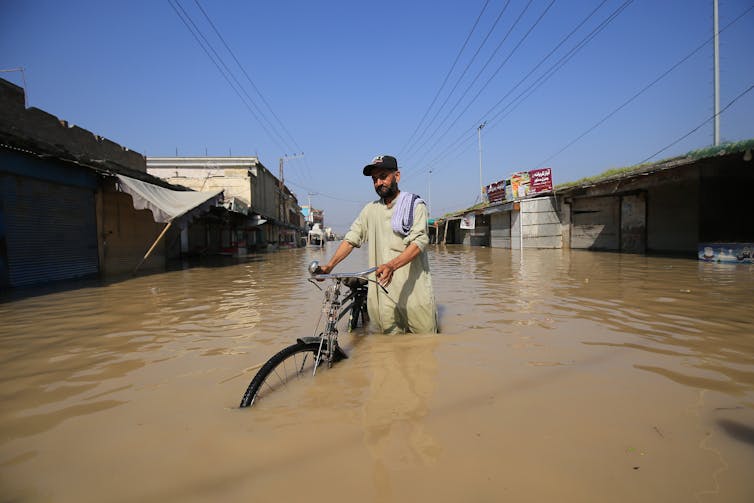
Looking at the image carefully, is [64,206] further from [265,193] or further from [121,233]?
[265,193]

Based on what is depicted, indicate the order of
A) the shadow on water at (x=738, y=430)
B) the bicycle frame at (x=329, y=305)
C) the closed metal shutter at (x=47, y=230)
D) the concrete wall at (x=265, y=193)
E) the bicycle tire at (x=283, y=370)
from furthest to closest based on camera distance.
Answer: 1. the concrete wall at (x=265, y=193)
2. the closed metal shutter at (x=47, y=230)
3. the bicycle frame at (x=329, y=305)
4. the bicycle tire at (x=283, y=370)
5. the shadow on water at (x=738, y=430)

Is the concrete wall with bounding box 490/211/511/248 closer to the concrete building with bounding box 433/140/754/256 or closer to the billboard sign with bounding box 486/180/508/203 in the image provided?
the concrete building with bounding box 433/140/754/256

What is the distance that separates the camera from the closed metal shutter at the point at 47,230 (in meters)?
8.04

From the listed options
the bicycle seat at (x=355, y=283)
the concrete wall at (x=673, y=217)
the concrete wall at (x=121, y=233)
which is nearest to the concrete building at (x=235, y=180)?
the concrete wall at (x=121, y=233)

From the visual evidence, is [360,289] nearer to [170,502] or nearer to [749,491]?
[170,502]

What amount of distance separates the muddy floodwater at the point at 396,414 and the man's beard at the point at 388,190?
135 cm

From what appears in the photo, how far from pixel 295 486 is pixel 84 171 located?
38.2ft

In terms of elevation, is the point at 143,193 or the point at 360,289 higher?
the point at 143,193

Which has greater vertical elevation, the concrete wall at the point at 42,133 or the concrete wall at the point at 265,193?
the concrete wall at the point at 265,193

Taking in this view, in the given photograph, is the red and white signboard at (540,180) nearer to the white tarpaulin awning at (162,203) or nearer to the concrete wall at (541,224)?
the concrete wall at (541,224)

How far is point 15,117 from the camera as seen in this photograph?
9375 mm

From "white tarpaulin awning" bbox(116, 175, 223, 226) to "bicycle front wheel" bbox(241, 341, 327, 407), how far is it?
9042mm

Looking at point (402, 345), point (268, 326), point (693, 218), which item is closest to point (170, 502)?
point (402, 345)

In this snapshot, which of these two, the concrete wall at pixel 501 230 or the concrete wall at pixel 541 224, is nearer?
the concrete wall at pixel 541 224
